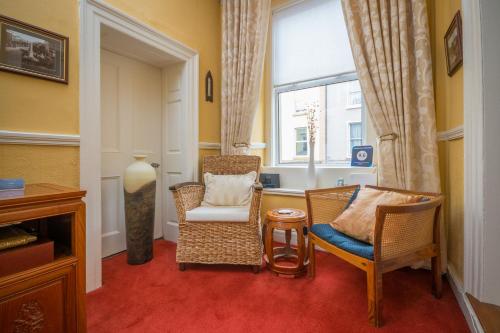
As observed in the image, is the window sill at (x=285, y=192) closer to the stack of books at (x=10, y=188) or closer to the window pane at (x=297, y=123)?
the window pane at (x=297, y=123)

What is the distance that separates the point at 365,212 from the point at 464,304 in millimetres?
677

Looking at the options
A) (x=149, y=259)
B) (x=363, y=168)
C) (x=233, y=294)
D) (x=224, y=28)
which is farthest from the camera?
(x=224, y=28)

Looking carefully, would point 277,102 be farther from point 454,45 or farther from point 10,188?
point 10,188

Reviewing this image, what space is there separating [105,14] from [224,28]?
1.31m

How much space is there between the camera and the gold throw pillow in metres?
1.47

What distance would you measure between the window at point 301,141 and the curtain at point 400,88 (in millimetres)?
919

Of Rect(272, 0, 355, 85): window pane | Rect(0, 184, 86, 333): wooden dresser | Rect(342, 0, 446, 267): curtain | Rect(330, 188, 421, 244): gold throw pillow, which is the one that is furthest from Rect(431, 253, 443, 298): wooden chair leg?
Rect(0, 184, 86, 333): wooden dresser

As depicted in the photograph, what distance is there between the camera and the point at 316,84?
2684mm

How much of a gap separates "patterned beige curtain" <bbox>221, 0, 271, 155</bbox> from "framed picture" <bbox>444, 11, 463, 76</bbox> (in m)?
1.58

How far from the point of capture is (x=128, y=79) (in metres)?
2.42

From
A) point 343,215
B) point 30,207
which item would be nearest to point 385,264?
point 343,215

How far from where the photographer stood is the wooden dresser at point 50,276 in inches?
38.3

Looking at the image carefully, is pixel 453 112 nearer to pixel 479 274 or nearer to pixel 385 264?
pixel 479 274

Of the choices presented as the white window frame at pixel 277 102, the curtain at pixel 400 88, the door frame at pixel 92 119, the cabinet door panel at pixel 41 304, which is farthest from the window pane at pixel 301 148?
the cabinet door panel at pixel 41 304
